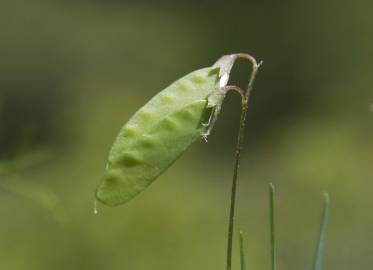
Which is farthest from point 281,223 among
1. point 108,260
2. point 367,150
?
point 108,260

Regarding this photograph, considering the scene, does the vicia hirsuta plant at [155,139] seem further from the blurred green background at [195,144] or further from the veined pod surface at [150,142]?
the blurred green background at [195,144]

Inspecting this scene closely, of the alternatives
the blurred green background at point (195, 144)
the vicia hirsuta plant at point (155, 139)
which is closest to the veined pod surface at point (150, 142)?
the vicia hirsuta plant at point (155, 139)

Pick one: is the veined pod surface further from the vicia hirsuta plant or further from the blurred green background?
the blurred green background

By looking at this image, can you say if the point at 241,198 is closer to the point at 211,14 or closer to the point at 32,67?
the point at 32,67

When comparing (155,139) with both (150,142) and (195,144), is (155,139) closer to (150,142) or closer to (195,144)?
(150,142)

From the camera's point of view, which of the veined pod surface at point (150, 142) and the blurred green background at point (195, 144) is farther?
the blurred green background at point (195, 144)
